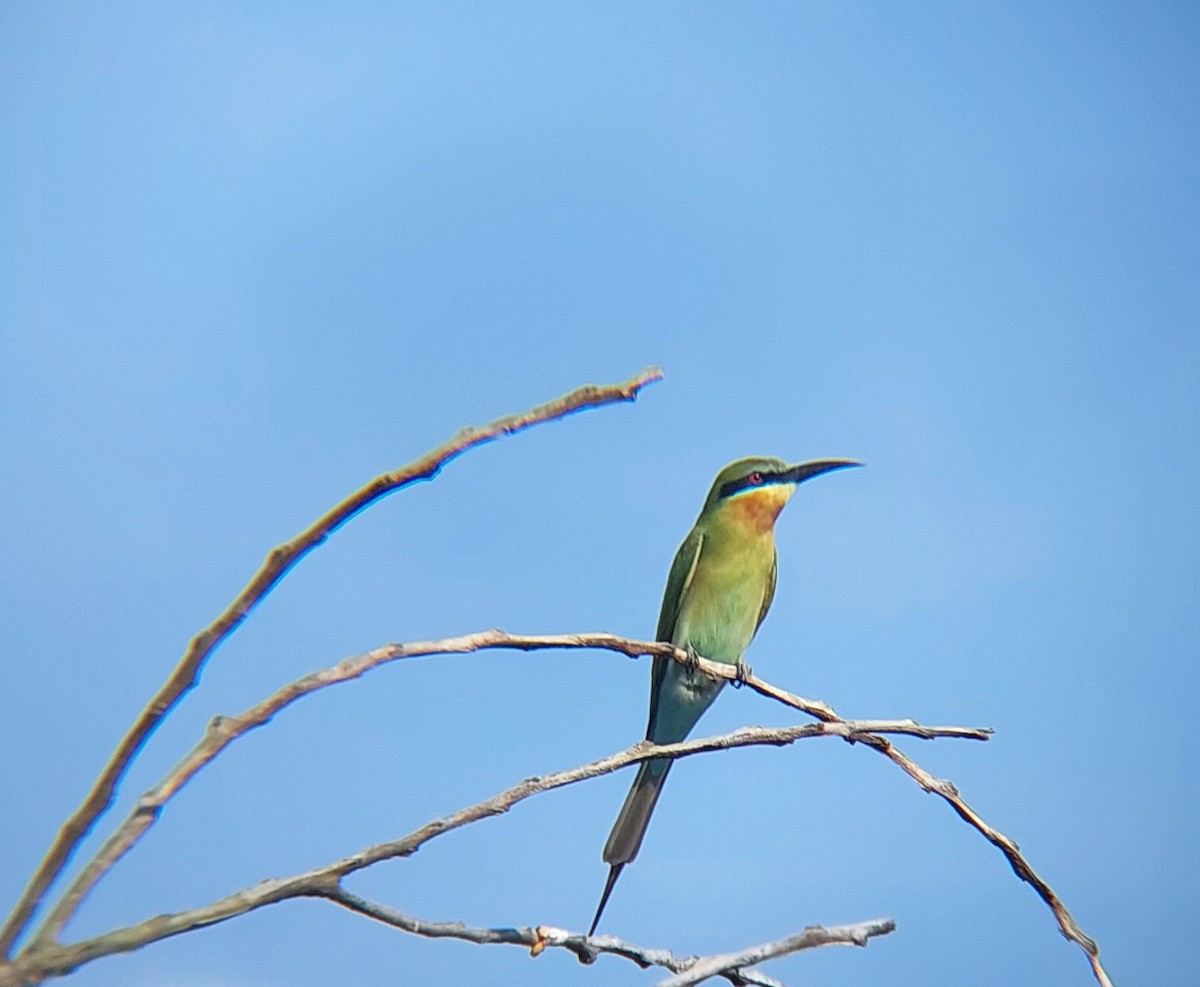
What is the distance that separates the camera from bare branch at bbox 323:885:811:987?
676 mm

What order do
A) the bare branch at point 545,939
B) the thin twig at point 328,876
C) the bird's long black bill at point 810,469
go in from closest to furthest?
1. the thin twig at point 328,876
2. the bare branch at point 545,939
3. the bird's long black bill at point 810,469

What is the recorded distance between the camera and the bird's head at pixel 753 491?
205cm

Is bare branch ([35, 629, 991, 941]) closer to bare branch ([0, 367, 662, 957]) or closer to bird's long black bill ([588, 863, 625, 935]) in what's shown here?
bare branch ([0, 367, 662, 957])

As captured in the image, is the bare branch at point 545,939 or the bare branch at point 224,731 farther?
the bare branch at point 545,939

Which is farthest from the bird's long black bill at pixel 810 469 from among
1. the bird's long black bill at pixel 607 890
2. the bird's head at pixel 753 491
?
the bird's long black bill at pixel 607 890

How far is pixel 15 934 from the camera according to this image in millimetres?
512

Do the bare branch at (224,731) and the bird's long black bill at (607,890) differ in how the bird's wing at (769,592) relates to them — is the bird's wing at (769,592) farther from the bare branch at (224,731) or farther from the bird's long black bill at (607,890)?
the bare branch at (224,731)

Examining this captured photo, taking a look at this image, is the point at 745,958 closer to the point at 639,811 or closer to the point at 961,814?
the point at 961,814

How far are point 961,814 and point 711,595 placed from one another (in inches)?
51.1

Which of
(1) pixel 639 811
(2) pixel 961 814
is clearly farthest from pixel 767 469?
(2) pixel 961 814

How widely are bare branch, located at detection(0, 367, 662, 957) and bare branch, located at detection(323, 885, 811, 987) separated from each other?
0.52 ft

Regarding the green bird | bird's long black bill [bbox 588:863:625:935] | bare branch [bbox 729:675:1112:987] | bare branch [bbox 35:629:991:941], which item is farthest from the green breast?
bare branch [bbox 35:629:991:941]

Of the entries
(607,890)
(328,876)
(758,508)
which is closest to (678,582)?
(758,508)

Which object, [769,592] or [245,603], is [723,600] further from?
[245,603]
